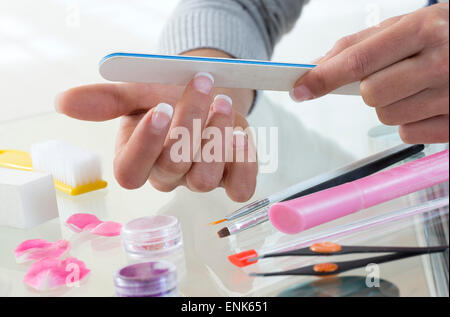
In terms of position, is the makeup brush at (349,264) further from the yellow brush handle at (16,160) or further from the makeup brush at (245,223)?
the yellow brush handle at (16,160)

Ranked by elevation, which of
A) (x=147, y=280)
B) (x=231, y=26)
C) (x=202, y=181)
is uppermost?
(x=231, y=26)

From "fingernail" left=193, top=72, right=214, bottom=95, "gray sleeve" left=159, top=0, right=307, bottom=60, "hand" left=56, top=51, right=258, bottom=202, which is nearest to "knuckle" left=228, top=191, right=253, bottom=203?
"hand" left=56, top=51, right=258, bottom=202

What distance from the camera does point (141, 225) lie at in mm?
359

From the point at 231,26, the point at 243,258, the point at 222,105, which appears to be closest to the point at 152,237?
the point at 243,258

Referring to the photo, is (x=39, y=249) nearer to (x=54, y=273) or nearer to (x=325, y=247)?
Answer: (x=54, y=273)

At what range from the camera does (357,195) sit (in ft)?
1.17

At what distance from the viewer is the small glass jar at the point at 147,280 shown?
291mm

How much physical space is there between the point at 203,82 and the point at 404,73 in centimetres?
13

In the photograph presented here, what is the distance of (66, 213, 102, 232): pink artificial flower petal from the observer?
43 centimetres

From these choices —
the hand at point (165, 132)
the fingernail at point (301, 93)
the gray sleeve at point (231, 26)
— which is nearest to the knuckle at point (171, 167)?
the hand at point (165, 132)

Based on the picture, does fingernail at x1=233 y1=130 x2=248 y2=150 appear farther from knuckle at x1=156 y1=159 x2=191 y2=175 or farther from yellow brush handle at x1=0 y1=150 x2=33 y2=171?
yellow brush handle at x1=0 y1=150 x2=33 y2=171
